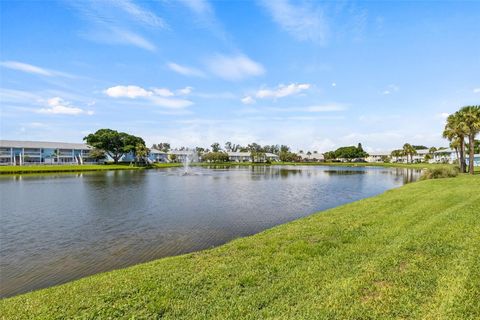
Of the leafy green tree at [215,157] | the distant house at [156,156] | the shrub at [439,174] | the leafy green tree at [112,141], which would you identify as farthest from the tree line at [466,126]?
the distant house at [156,156]

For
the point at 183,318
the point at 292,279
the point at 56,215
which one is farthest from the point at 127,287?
the point at 56,215

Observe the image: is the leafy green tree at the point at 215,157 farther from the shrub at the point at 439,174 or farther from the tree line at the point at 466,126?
the shrub at the point at 439,174

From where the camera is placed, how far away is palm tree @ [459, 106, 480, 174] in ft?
131

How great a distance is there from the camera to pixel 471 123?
4072 centimetres

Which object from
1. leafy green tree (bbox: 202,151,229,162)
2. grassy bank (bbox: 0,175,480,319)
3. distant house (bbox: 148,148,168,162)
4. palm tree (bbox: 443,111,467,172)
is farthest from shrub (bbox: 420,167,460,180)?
distant house (bbox: 148,148,168,162)

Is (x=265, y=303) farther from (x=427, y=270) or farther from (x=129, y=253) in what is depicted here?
(x=129, y=253)

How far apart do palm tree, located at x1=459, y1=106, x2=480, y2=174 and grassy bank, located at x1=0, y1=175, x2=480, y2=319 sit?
132 feet

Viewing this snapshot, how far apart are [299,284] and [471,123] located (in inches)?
1873

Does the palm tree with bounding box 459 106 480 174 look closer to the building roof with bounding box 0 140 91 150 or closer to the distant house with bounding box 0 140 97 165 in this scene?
the distant house with bounding box 0 140 97 165

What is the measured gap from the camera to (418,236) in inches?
349

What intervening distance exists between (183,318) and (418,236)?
758cm

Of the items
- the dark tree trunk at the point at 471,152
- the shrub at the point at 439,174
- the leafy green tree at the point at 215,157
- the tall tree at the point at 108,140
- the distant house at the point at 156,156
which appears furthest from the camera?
the distant house at the point at 156,156

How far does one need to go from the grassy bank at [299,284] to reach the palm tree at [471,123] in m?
40.1

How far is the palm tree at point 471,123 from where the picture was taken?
39.9 m
